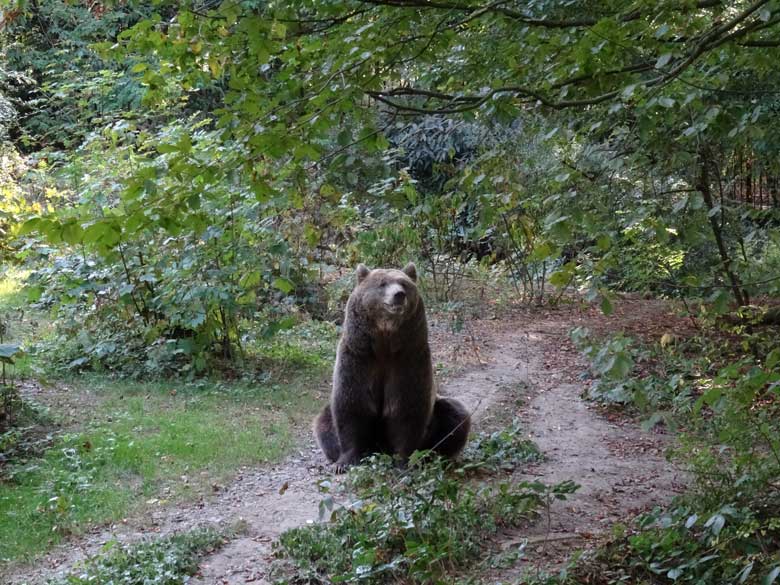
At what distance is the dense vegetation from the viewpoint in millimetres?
4551

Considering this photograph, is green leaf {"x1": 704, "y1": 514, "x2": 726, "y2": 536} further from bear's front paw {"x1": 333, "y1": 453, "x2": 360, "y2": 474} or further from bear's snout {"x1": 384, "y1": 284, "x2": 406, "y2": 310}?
bear's front paw {"x1": 333, "y1": 453, "x2": 360, "y2": 474}

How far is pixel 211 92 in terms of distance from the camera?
22.4m

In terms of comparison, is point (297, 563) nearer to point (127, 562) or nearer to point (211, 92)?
point (127, 562)

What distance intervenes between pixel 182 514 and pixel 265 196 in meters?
3.17

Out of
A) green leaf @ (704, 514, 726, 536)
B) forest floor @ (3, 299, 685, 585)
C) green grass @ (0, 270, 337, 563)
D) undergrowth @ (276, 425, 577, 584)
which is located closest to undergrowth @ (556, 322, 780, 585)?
green leaf @ (704, 514, 726, 536)

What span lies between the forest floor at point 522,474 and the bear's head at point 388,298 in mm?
1073

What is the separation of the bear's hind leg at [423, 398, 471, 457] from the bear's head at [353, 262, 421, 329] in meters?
1.11

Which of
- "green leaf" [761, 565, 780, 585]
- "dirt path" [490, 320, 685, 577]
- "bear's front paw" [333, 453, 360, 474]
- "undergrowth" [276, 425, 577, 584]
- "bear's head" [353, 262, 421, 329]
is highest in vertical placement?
"bear's head" [353, 262, 421, 329]

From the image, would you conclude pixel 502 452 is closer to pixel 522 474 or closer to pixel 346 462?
pixel 522 474

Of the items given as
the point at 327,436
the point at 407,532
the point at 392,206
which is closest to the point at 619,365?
the point at 407,532

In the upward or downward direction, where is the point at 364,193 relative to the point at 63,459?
upward

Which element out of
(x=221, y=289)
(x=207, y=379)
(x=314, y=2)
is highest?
(x=314, y=2)

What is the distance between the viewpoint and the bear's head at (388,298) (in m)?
6.92

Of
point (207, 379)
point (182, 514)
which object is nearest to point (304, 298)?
point (207, 379)
